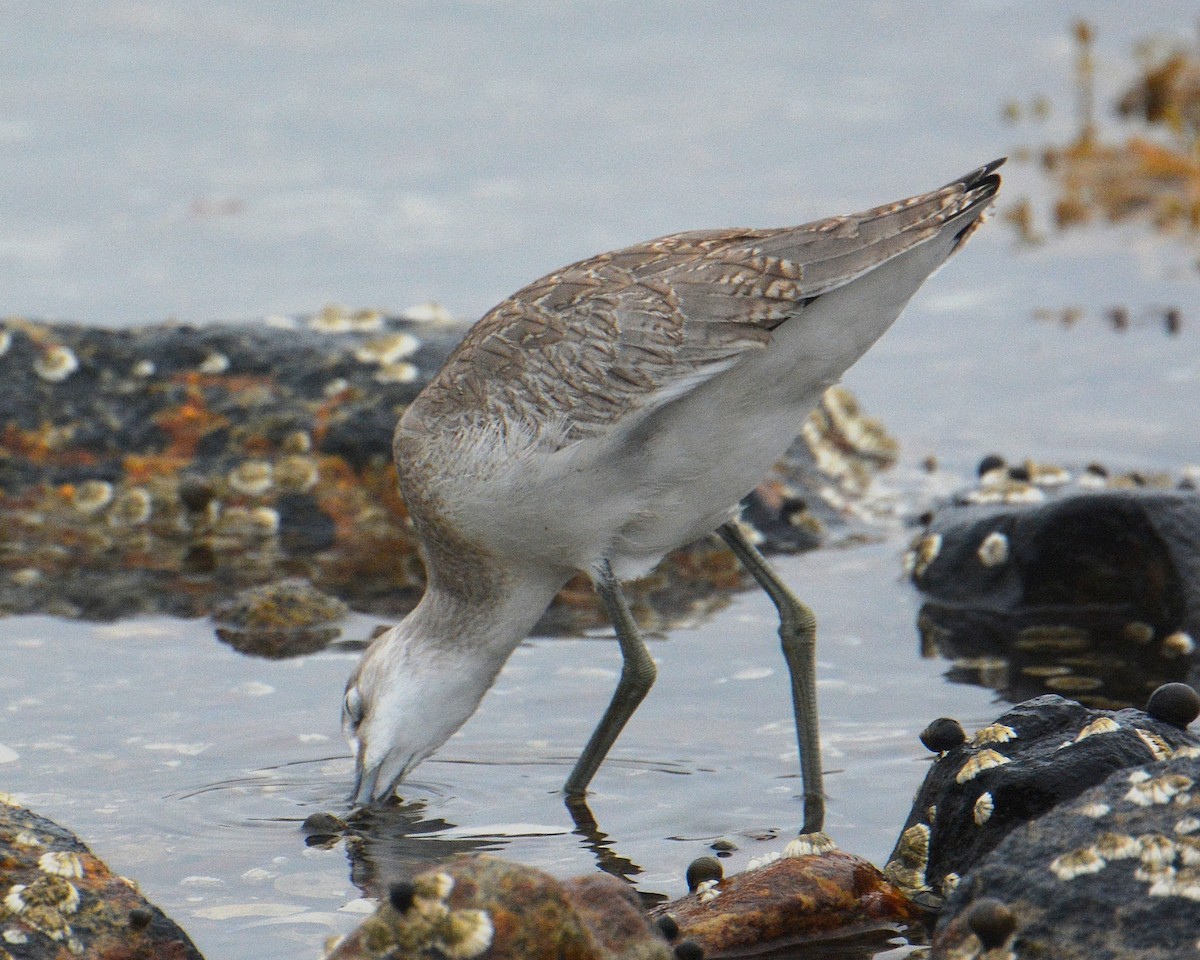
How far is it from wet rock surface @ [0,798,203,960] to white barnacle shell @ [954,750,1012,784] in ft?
7.03

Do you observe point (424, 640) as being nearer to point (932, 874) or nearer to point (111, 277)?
point (932, 874)

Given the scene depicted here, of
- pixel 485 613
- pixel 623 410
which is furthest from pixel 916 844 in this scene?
pixel 485 613

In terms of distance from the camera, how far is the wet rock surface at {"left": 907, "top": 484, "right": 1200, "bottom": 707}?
7.54 m

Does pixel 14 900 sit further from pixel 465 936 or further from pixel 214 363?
pixel 214 363

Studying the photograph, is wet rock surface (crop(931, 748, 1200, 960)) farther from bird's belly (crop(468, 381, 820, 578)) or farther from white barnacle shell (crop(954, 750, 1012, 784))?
bird's belly (crop(468, 381, 820, 578))

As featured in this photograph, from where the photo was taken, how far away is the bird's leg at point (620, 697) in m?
6.43

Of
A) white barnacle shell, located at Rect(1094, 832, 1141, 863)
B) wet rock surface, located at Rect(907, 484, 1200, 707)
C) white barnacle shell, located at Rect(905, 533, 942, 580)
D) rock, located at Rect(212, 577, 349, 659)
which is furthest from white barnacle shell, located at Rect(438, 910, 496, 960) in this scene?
white barnacle shell, located at Rect(905, 533, 942, 580)

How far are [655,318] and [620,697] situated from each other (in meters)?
1.34

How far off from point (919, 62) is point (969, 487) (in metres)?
8.92

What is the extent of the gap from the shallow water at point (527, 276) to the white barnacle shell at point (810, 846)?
0.47 metres

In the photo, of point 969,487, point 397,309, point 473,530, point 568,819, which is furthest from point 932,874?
point 397,309

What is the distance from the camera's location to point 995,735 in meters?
5.47

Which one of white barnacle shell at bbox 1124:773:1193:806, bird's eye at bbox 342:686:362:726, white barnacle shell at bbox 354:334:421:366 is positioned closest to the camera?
white barnacle shell at bbox 1124:773:1193:806

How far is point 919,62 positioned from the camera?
17750 millimetres
